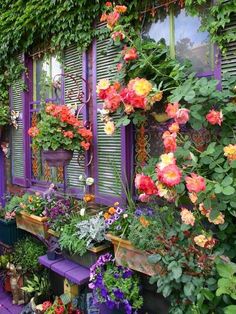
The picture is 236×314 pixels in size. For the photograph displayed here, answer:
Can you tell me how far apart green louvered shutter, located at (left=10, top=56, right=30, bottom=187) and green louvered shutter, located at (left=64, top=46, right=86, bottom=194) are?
986mm

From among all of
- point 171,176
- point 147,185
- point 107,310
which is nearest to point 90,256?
point 107,310

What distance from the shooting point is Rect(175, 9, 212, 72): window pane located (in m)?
2.82

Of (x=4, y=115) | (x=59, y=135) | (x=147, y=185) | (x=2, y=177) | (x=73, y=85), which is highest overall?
(x=73, y=85)

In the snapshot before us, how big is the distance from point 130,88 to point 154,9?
3.24ft

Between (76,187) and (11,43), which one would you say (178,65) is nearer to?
(76,187)

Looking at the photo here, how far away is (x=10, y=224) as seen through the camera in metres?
4.56

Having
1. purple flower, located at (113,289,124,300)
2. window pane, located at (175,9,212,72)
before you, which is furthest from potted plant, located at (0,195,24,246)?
window pane, located at (175,9,212,72)

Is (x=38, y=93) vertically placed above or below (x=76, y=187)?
above

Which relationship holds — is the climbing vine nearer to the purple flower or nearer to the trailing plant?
the trailing plant

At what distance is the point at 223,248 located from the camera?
232 cm

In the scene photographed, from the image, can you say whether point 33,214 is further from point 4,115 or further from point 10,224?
point 4,115

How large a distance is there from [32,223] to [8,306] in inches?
43.8

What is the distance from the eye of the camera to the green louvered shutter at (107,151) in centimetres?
341

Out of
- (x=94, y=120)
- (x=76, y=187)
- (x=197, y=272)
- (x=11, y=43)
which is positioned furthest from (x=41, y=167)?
(x=197, y=272)
